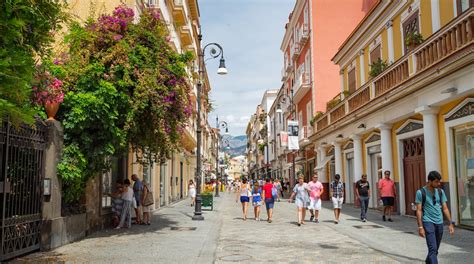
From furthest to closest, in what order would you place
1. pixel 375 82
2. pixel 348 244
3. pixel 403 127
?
pixel 375 82 → pixel 403 127 → pixel 348 244

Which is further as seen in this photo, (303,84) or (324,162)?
(303,84)

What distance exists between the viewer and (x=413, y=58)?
14.6 m

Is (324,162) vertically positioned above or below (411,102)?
below

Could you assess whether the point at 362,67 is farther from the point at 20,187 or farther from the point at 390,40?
the point at 20,187

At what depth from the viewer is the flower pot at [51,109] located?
33.9 feet

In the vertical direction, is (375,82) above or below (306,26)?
below

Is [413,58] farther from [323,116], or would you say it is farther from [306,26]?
[306,26]

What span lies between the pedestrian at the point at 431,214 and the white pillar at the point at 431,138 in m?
7.06

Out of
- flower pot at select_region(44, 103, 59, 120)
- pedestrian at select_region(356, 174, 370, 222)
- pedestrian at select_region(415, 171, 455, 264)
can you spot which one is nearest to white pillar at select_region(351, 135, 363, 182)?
pedestrian at select_region(356, 174, 370, 222)

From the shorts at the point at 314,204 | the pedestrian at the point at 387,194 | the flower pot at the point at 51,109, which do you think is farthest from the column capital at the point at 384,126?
the flower pot at the point at 51,109

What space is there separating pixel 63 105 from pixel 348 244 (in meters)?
7.55

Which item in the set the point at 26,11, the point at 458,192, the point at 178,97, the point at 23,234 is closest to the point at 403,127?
the point at 458,192

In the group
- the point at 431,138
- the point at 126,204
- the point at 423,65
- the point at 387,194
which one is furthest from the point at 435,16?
the point at 126,204

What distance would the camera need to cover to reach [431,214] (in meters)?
7.14
